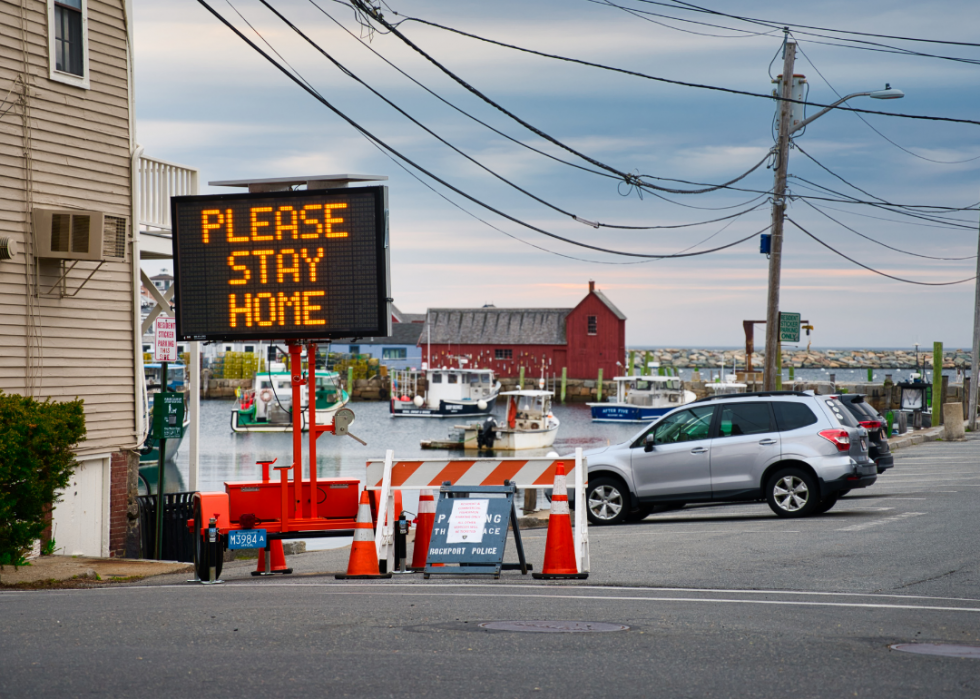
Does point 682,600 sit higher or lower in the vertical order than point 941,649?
lower

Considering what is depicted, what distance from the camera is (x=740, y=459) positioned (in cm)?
1634

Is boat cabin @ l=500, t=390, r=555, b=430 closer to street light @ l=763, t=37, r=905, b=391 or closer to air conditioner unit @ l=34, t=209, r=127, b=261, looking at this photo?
street light @ l=763, t=37, r=905, b=391

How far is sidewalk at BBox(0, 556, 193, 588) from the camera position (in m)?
11.8

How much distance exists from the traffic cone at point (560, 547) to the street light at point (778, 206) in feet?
49.2

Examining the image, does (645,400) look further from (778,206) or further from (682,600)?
(682,600)

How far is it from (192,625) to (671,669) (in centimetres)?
352

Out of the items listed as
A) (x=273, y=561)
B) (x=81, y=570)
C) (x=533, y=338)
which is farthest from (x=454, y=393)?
(x=81, y=570)

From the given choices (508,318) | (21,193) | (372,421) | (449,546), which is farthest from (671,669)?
(508,318)

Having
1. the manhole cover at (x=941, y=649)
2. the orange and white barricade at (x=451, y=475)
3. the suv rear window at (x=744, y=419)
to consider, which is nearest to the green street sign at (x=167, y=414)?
the orange and white barricade at (x=451, y=475)

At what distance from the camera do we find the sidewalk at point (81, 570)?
38.7ft

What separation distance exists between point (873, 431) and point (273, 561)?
38.8ft

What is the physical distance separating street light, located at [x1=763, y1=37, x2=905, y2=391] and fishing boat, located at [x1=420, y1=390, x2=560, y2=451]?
1213 inches

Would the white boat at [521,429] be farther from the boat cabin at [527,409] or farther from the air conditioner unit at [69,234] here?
the air conditioner unit at [69,234]

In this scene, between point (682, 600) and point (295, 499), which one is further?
point (295, 499)
